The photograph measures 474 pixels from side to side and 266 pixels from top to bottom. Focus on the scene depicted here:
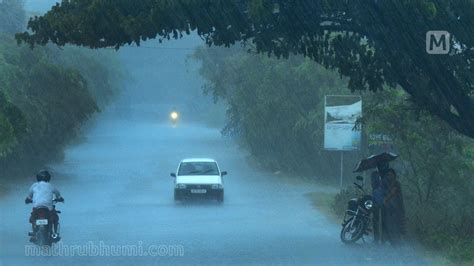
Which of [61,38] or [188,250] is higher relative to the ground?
[61,38]

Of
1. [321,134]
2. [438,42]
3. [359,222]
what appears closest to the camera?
[438,42]

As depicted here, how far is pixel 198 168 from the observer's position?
1619 inches

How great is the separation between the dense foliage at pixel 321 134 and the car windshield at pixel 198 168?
681 cm

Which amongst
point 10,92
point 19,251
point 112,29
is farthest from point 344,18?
point 10,92

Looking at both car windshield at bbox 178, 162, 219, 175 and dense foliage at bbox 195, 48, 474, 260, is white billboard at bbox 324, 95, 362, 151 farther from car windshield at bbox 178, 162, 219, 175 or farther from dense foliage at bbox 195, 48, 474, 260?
car windshield at bbox 178, 162, 219, 175

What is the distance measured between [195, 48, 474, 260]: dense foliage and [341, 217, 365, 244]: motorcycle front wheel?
1104 millimetres

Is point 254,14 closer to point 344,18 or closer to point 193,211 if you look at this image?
point 344,18

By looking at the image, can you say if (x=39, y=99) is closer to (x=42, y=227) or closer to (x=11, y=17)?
(x=11, y=17)

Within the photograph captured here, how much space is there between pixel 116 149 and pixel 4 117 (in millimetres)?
65154

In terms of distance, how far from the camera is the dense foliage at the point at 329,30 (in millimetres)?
20469

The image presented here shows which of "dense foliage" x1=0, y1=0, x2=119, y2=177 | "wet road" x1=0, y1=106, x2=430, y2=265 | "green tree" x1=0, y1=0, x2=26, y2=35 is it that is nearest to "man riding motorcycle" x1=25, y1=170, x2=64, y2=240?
"wet road" x1=0, y1=106, x2=430, y2=265

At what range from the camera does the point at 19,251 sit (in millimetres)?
21438

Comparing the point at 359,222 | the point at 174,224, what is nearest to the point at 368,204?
the point at 359,222

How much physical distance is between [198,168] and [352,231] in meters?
18.0
